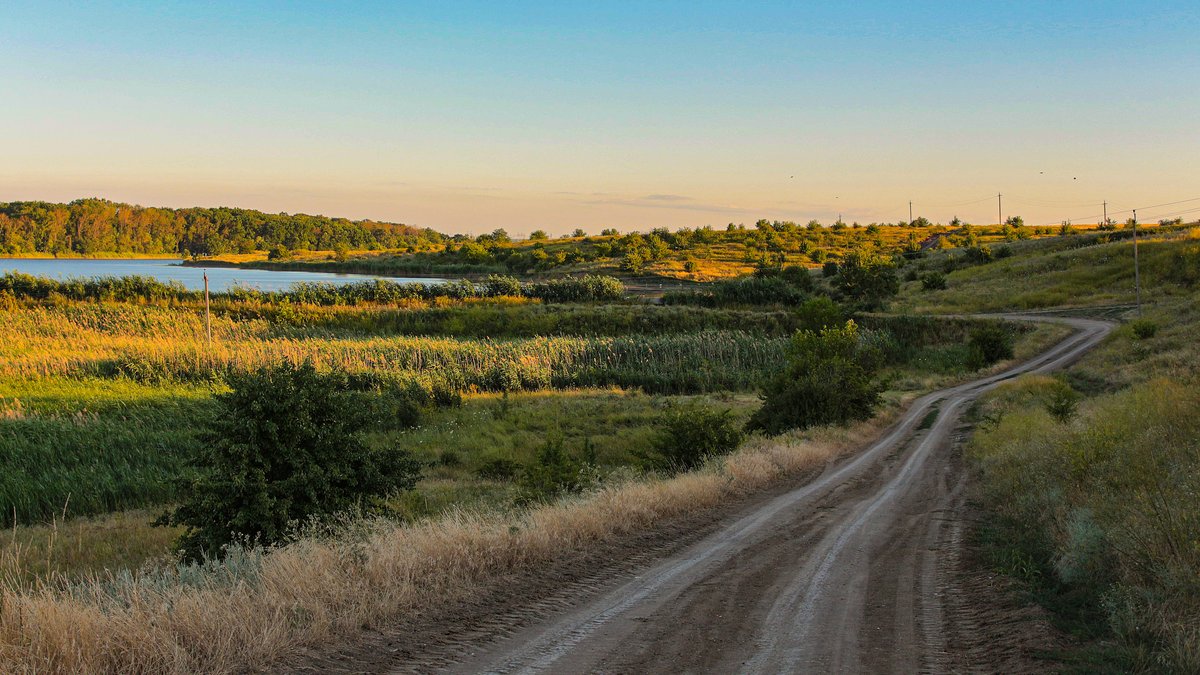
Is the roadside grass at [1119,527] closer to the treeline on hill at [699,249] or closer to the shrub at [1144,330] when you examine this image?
the shrub at [1144,330]

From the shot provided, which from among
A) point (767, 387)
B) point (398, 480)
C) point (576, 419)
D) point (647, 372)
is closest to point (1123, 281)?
point (647, 372)

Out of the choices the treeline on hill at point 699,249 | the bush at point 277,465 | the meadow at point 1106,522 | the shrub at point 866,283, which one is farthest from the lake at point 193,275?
the meadow at point 1106,522

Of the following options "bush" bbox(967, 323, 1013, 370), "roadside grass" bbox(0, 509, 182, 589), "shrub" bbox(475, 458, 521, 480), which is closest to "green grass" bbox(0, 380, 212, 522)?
"roadside grass" bbox(0, 509, 182, 589)

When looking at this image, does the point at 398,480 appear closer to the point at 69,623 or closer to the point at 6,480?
the point at 69,623

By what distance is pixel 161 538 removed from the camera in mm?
17234

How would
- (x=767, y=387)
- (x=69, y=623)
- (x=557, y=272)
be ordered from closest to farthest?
(x=69, y=623), (x=767, y=387), (x=557, y=272)

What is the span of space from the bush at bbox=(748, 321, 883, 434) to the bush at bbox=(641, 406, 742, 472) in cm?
861

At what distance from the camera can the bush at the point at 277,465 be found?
45.0ft

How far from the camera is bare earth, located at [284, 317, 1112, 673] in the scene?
22.4 feet

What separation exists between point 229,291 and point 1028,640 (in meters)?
79.2

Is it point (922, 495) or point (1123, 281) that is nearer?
point (922, 495)

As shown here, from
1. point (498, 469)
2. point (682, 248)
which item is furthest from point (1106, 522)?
point (682, 248)

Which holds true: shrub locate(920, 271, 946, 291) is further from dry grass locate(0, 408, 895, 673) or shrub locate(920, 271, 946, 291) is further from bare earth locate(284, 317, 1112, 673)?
dry grass locate(0, 408, 895, 673)

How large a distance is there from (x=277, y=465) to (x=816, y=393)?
77.3 ft
